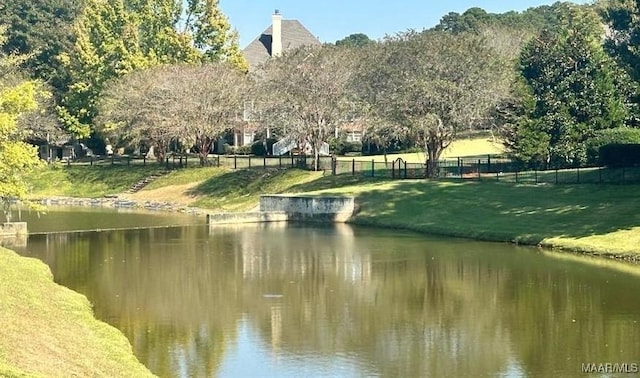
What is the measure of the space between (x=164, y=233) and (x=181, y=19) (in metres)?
42.8

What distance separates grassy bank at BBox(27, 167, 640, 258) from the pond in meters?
2.33

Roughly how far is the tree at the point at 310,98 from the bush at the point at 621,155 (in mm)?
20524

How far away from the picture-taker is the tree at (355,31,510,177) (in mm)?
61000

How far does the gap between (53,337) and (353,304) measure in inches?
432

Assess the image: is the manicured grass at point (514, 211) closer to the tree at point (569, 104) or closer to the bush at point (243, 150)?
the tree at point (569, 104)

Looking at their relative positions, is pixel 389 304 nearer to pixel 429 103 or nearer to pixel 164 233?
pixel 164 233

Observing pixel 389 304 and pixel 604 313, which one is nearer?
pixel 604 313

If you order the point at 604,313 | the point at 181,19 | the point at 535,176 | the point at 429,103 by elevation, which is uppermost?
the point at 181,19

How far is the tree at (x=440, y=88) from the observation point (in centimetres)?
6100

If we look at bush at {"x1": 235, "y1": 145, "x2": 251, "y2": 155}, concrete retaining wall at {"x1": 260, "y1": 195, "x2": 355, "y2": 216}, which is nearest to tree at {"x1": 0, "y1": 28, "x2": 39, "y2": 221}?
concrete retaining wall at {"x1": 260, "y1": 195, "x2": 355, "y2": 216}

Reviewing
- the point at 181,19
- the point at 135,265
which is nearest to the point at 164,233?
the point at 135,265

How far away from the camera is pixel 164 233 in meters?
49.3

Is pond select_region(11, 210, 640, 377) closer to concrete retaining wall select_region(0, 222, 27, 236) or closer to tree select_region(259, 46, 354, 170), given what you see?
concrete retaining wall select_region(0, 222, 27, 236)

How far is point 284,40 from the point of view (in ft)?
363
